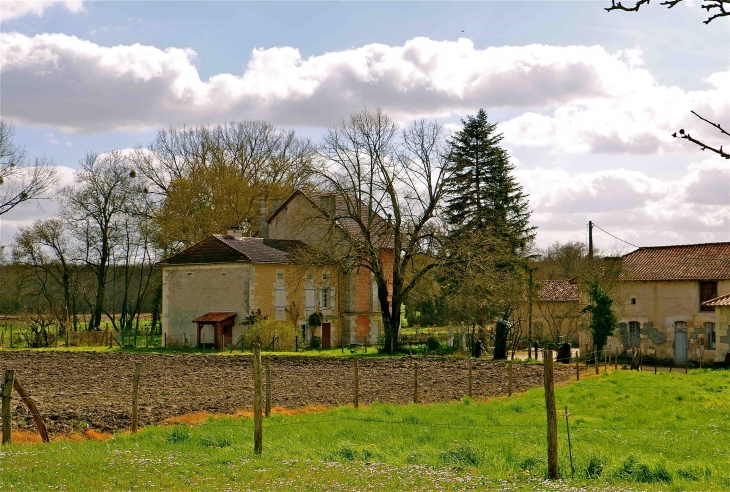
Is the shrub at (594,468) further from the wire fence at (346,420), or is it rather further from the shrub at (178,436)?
the shrub at (178,436)

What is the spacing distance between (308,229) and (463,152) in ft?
38.1

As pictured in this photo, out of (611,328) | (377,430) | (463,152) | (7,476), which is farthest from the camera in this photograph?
(463,152)

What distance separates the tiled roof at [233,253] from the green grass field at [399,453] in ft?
94.4

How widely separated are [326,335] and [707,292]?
73.3ft

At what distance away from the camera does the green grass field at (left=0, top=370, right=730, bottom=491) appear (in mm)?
10578

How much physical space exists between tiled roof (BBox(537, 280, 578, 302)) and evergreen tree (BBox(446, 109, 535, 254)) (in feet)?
19.0

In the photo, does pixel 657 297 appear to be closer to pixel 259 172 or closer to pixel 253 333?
pixel 253 333

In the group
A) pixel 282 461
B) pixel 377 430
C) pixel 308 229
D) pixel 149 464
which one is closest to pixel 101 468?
pixel 149 464

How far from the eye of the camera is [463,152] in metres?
48.4

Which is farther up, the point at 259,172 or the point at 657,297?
the point at 259,172

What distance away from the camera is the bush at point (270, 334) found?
143 feet

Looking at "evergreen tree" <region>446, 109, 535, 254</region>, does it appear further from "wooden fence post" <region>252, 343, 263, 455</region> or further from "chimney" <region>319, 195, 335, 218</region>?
"wooden fence post" <region>252, 343, 263, 455</region>

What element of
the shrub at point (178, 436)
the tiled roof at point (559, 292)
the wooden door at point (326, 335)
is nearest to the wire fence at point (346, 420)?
the shrub at point (178, 436)

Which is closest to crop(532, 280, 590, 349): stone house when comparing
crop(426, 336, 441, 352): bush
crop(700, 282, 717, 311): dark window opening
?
crop(426, 336, 441, 352): bush
